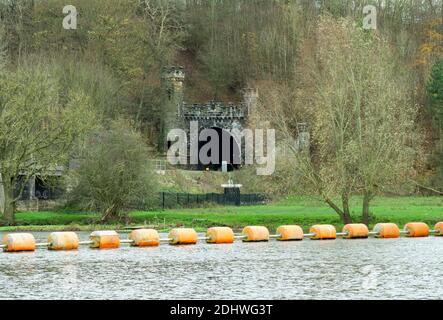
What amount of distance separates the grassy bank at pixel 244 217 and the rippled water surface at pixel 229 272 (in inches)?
663

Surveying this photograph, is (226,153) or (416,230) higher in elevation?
(226,153)

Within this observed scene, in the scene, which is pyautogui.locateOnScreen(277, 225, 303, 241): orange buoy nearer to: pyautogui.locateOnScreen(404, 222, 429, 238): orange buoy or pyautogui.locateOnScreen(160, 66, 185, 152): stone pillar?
pyautogui.locateOnScreen(404, 222, 429, 238): orange buoy

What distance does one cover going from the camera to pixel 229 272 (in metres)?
27.2

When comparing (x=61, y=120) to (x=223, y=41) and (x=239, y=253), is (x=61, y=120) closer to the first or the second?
(x=239, y=253)

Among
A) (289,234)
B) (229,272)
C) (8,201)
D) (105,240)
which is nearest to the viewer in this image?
(229,272)

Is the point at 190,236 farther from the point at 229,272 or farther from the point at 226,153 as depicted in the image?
the point at 226,153

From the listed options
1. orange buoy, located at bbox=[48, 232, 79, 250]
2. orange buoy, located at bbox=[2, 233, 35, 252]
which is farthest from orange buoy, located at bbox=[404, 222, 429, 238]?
orange buoy, located at bbox=[2, 233, 35, 252]

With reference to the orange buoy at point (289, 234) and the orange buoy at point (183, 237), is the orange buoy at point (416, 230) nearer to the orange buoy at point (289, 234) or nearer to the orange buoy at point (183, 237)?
the orange buoy at point (289, 234)

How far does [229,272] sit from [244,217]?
102ft

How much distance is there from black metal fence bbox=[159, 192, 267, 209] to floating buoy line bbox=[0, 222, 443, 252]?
26.6 m

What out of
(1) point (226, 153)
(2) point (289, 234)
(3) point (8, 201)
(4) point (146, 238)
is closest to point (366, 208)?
(2) point (289, 234)

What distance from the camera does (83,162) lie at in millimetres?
61594

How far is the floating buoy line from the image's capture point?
36062 mm
